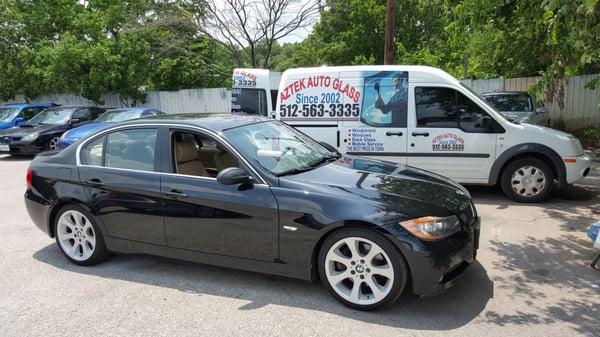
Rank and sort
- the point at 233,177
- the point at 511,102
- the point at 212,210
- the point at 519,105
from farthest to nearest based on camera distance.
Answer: the point at 511,102, the point at 519,105, the point at 212,210, the point at 233,177

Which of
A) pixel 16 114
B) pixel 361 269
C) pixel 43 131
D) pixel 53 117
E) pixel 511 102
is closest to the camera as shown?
pixel 361 269

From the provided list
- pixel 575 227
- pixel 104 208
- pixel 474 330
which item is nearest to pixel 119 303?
pixel 104 208

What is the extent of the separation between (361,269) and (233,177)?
1276 mm

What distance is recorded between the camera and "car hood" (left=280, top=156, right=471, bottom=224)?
3662mm

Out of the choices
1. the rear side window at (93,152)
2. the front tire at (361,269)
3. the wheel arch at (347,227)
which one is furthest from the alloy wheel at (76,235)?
the front tire at (361,269)

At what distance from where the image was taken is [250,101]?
40.2 ft

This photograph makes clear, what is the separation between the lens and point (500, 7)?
21.8 ft

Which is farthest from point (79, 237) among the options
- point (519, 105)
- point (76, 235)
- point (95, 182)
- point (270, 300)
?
point (519, 105)

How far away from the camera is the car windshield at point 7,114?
1546 centimetres

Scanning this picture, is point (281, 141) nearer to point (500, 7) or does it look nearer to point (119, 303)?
point (119, 303)

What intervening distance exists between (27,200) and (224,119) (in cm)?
239

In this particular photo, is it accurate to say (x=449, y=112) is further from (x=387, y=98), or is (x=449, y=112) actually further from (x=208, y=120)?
(x=208, y=120)

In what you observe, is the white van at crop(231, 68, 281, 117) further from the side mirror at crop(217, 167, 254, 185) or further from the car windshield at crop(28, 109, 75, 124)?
the side mirror at crop(217, 167, 254, 185)

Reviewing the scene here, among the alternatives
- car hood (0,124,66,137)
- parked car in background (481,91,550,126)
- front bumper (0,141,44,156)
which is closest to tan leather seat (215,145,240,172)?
parked car in background (481,91,550,126)
